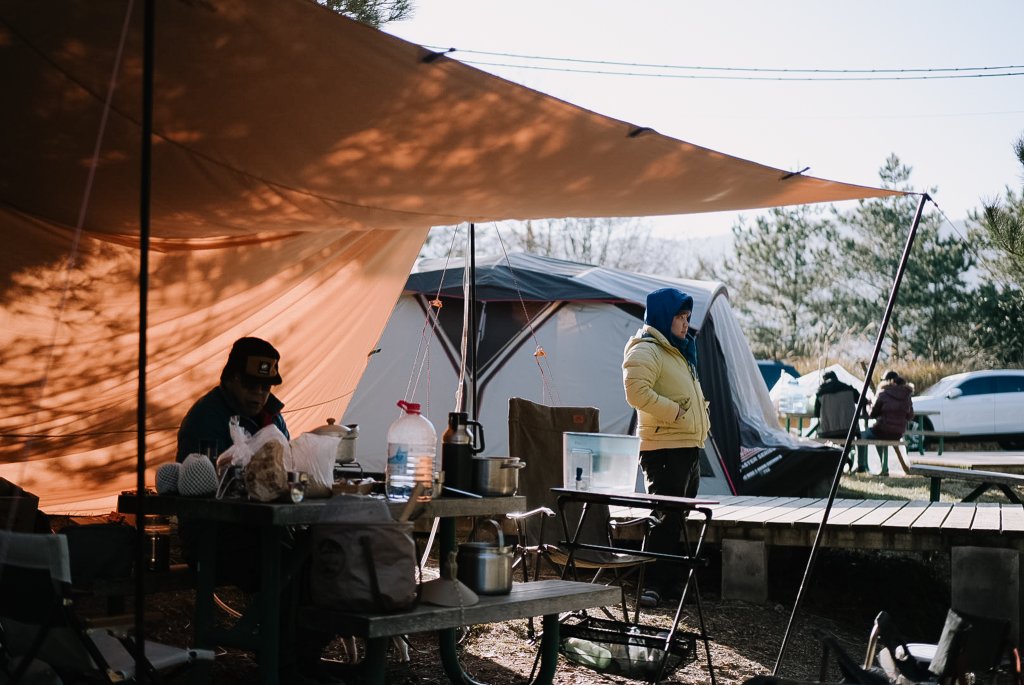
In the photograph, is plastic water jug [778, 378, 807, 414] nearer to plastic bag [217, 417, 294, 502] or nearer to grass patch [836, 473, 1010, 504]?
grass patch [836, 473, 1010, 504]

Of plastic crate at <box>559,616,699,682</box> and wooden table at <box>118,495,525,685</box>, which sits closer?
wooden table at <box>118,495,525,685</box>

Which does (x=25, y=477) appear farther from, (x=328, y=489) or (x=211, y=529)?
(x=328, y=489)

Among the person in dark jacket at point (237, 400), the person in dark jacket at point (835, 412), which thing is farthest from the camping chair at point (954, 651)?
the person in dark jacket at point (835, 412)

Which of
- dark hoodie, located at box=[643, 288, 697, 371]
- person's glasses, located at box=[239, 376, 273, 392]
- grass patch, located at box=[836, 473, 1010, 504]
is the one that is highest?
dark hoodie, located at box=[643, 288, 697, 371]

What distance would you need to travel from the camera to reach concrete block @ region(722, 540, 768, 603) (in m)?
5.27

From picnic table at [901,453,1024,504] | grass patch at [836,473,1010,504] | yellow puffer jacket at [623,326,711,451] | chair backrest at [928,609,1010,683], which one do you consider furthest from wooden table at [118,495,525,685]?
grass patch at [836,473,1010,504]

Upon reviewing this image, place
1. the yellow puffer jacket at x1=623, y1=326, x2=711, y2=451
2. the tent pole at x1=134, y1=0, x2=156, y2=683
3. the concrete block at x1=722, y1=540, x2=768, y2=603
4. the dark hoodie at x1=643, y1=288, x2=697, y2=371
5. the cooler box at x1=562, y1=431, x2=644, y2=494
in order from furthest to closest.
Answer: the concrete block at x1=722, y1=540, x2=768, y2=603 → the dark hoodie at x1=643, y1=288, x2=697, y2=371 → the yellow puffer jacket at x1=623, y1=326, x2=711, y2=451 → the cooler box at x1=562, y1=431, x2=644, y2=494 → the tent pole at x1=134, y1=0, x2=156, y2=683

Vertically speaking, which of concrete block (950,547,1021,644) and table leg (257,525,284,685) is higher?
table leg (257,525,284,685)

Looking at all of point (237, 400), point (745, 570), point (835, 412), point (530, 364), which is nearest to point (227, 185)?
point (237, 400)

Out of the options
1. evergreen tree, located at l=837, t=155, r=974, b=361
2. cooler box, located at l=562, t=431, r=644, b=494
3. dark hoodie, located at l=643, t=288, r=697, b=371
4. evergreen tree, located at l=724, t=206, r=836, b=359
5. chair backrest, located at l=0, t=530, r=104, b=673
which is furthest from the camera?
evergreen tree, located at l=724, t=206, r=836, b=359

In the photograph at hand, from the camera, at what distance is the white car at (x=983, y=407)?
15.5 meters

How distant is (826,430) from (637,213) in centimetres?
769

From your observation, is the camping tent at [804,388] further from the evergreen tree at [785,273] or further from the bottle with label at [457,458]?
the bottle with label at [457,458]

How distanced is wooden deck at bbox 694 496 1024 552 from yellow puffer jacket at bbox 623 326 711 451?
2.35 ft
